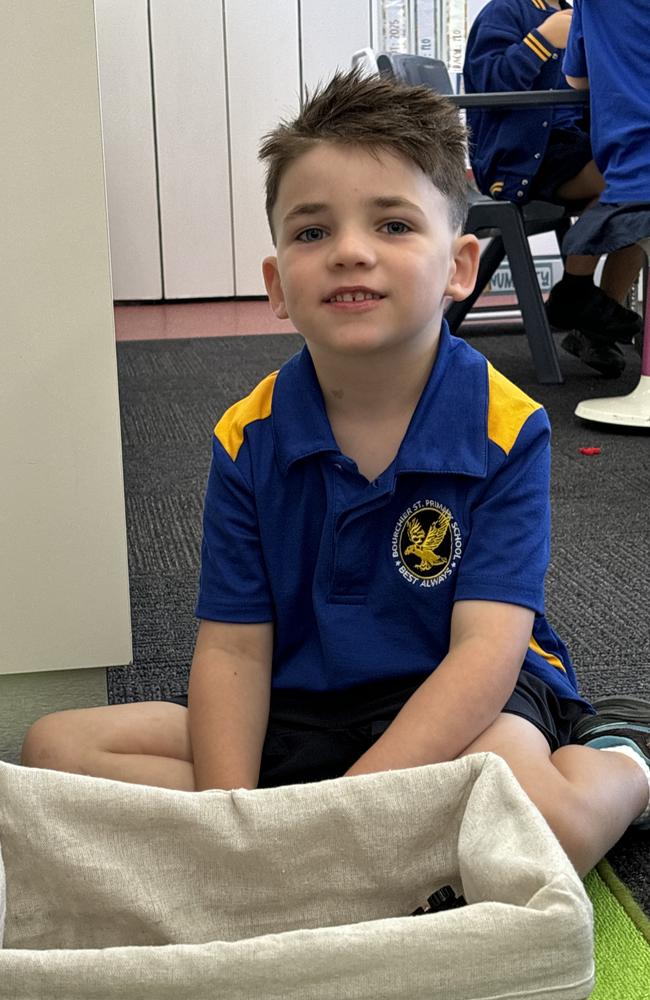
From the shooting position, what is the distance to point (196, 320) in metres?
4.36

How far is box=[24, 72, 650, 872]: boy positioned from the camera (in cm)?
86

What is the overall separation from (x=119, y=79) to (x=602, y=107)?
272cm

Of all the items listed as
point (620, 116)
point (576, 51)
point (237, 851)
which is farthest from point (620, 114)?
point (237, 851)

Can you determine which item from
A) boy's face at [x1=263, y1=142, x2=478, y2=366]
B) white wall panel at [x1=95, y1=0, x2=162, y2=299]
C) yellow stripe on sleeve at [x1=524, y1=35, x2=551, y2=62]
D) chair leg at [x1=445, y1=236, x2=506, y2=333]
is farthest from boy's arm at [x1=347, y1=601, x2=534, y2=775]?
white wall panel at [x1=95, y1=0, x2=162, y2=299]

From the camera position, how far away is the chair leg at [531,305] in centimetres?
285

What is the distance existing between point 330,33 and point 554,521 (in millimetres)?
3534

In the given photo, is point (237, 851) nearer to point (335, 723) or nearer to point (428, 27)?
point (335, 723)

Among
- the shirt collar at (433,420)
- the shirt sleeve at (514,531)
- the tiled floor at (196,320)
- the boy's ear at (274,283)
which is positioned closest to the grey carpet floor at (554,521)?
the shirt sleeve at (514,531)

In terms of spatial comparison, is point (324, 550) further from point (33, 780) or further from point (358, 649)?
point (33, 780)

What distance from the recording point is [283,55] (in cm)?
476

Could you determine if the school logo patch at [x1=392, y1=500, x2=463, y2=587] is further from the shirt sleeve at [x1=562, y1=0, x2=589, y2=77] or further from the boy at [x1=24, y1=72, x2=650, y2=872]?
the shirt sleeve at [x1=562, y1=0, x2=589, y2=77]

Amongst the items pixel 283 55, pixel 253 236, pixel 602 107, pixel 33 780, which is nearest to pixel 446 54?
pixel 283 55

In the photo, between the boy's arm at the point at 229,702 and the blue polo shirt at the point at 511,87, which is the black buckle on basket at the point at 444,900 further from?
the blue polo shirt at the point at 511,87

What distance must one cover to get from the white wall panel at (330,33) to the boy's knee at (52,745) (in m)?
4.22
